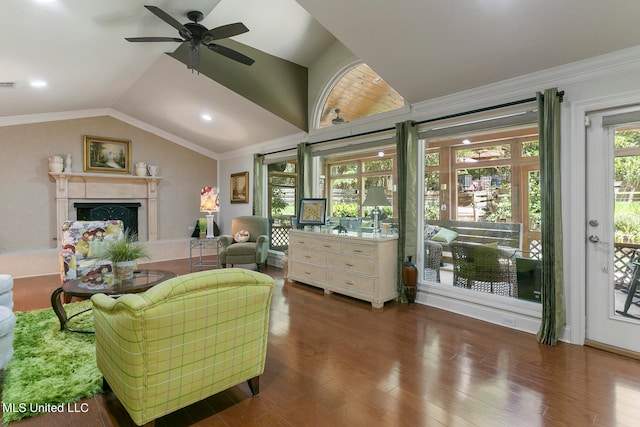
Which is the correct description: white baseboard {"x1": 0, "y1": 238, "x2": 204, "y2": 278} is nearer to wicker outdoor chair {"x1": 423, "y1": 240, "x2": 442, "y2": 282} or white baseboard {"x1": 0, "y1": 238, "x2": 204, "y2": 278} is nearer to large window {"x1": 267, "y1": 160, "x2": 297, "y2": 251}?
large window {"x1": 267, "y1": 160, "x2": 297, "y2": 251}

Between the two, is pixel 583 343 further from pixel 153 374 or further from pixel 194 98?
pixel 194 98

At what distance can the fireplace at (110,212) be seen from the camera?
6.16 m

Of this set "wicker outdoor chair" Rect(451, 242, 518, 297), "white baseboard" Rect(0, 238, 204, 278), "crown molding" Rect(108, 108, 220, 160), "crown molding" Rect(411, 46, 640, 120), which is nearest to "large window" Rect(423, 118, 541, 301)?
"wicker outdoor chair" Rect(451, 242, 518, 297)

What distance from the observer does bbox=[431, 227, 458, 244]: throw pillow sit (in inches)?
146

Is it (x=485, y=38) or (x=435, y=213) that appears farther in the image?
(x=435, y=213)

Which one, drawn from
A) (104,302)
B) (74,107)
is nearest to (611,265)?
(104,302)

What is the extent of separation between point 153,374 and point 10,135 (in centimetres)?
630

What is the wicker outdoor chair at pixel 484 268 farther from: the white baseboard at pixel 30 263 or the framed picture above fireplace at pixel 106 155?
the framed picture above fireplace at pixel 106 155

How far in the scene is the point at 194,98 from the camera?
Answer: 522 cm

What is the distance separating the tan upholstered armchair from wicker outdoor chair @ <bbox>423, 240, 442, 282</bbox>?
2.83 meters

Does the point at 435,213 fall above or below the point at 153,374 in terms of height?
above

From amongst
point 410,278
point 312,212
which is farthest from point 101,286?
point 410,278

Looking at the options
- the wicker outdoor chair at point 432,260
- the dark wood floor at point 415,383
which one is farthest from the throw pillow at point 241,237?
the wicker outdoor chair at point 432,260

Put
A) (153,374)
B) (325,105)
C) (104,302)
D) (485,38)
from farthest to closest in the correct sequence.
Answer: (325,105) → (485,38) → (104,302) → (153,374)
